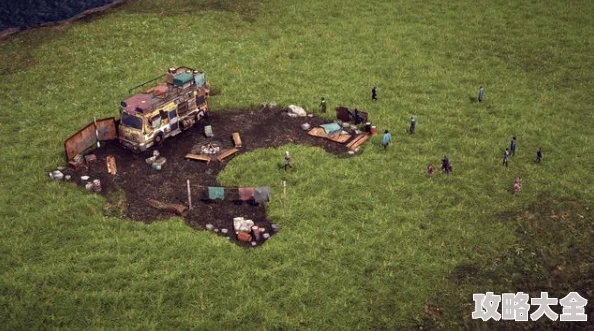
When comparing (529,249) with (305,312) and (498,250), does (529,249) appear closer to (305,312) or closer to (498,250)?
(498,250)

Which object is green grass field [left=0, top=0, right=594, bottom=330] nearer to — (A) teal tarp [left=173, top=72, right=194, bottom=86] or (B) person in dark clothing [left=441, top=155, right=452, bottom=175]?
(B) person in dark clothing [left=441, top=155, right=452, bottom=175]

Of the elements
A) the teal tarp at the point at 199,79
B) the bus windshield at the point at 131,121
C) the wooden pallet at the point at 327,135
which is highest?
the teal tarp at the point at 199,79

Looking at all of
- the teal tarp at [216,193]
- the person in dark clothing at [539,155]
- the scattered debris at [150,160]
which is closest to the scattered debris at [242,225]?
the teal tarp at [216,193]

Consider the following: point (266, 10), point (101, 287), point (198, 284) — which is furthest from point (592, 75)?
point (101, 287)

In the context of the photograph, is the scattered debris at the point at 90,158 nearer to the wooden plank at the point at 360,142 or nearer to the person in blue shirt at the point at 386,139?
the wooden plank at the point at 360,142

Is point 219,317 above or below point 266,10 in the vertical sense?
below

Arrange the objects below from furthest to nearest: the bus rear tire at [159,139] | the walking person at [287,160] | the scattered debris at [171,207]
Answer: the bus rear tire at [159,139] < the walking person at [287,160] < the scattered debris at [171,207]

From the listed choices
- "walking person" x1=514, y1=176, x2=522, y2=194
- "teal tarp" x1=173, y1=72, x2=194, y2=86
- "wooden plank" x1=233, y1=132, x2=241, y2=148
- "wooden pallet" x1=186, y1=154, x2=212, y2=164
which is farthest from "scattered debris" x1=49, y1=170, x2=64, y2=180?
"walking person" x1=514, y1=176, x2=522, y2=194
